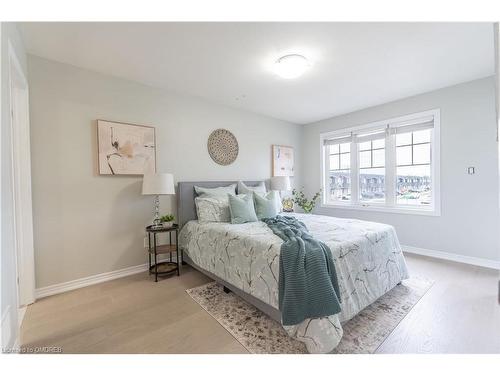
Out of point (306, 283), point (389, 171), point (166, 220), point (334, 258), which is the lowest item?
point (306, 283)

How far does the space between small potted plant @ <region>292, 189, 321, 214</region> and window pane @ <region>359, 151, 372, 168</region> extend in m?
1.00

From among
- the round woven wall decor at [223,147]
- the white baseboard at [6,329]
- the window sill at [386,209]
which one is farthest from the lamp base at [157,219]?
the window sill at [386,209]

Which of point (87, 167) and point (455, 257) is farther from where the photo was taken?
point (455, 257)

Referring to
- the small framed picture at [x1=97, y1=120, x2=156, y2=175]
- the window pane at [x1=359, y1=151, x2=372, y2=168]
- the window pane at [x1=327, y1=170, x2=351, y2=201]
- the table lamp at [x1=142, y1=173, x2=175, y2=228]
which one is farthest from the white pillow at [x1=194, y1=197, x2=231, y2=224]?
the window pane at [x1=359, y1=151, x2=372, y2=168]

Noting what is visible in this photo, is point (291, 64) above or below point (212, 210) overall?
above

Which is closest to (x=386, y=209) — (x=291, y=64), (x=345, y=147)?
(x=345, y=147)

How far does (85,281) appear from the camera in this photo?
8.05 feet

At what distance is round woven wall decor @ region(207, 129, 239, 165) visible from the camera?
3.50m

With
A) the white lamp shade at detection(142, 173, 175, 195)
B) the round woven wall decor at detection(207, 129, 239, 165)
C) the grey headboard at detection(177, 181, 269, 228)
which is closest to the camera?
the white lamp shade at detection(142, 173, 175, 195)

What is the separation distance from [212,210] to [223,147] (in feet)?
4.11

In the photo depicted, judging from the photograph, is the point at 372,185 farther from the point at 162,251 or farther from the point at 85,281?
the point at 85,281

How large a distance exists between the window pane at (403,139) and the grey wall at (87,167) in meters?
3.37

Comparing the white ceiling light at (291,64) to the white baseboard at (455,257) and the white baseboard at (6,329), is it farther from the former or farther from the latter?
the white baseboard at (455,257)

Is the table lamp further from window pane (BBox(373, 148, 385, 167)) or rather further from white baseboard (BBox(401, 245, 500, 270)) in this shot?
white baseboard (BBox(401, 245, 500, 270))
